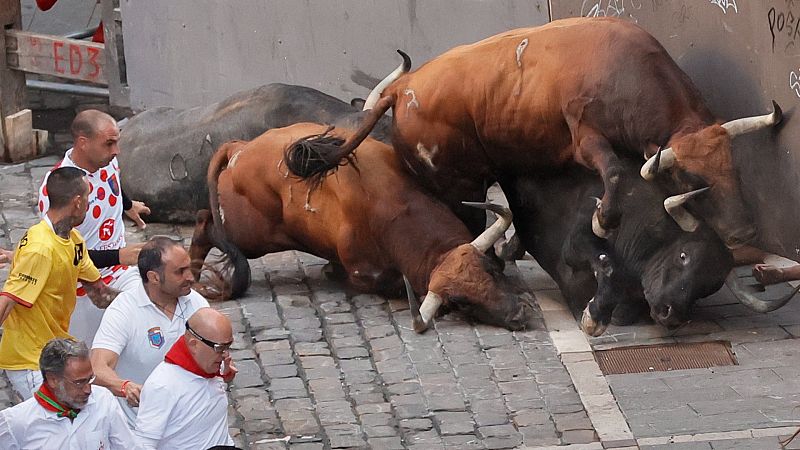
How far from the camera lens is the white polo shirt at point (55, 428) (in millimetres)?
6121

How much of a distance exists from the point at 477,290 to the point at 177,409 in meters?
3.56

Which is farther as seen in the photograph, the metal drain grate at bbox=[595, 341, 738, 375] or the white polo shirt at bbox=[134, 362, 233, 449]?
the metal drain grate at bbox=[595, 341, 738, 375]

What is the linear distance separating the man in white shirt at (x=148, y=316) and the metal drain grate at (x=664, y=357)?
3.04 m

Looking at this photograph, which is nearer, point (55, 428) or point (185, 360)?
point (55, 428)

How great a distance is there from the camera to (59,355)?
19.8 ft

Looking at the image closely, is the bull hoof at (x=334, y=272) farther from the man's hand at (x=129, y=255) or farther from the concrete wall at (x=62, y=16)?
the concrete wall at (x=62, y=16)

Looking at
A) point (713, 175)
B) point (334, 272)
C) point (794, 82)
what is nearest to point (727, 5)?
point (794, 82)

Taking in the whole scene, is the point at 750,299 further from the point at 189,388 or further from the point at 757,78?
the point at 189,388

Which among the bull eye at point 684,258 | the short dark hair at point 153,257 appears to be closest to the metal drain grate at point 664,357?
the bull eye at point 684,258

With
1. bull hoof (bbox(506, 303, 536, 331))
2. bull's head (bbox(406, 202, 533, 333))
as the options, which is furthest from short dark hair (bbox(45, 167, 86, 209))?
bull hoof (bbox(506, 303, 536, 331))

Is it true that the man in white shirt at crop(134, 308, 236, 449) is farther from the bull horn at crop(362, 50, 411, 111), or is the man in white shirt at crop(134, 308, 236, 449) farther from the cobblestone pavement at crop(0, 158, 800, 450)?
the bull horn at crop(362, 50, 411, 111)

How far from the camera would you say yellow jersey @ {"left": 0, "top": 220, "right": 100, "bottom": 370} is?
736 cm

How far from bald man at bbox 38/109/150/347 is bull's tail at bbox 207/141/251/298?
1.75 metres

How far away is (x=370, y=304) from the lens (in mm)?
10094
